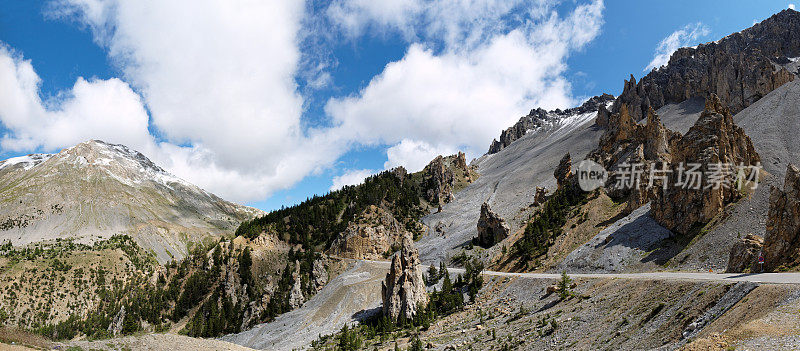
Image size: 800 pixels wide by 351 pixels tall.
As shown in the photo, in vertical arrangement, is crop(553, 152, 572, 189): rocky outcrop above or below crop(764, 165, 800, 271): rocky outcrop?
above

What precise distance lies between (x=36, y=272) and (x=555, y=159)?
22422cm

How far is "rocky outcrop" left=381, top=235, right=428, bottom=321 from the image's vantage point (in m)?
59.3

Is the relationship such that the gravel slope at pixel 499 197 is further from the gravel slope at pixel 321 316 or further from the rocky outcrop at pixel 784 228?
the rocky outcrop at pixel 784 228

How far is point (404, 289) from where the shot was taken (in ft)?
200

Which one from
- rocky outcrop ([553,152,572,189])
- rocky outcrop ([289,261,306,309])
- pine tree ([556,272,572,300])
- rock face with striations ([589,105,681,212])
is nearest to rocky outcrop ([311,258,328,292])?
rocky outcrop ([289,261,306,309])

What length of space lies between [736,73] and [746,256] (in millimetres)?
149231

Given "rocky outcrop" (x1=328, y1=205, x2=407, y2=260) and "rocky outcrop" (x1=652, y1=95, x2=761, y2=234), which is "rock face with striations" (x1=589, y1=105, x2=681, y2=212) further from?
"rocky outcrop" (x1=328, y1=205, x2=407, y2=260)

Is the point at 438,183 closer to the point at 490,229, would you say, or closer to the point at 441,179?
the point at 441,179

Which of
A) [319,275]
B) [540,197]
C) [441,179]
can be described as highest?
[441,179]

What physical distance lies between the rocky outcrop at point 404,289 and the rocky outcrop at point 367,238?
1426 inches

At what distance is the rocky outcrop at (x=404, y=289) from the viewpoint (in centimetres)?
5928

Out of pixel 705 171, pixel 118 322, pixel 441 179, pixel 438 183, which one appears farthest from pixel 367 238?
pixel 705 171

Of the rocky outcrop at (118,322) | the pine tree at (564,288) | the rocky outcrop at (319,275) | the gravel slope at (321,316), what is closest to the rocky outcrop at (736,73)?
the pine tree at (564,288)

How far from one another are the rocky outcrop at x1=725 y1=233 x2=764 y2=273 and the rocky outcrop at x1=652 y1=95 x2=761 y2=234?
13939mm
